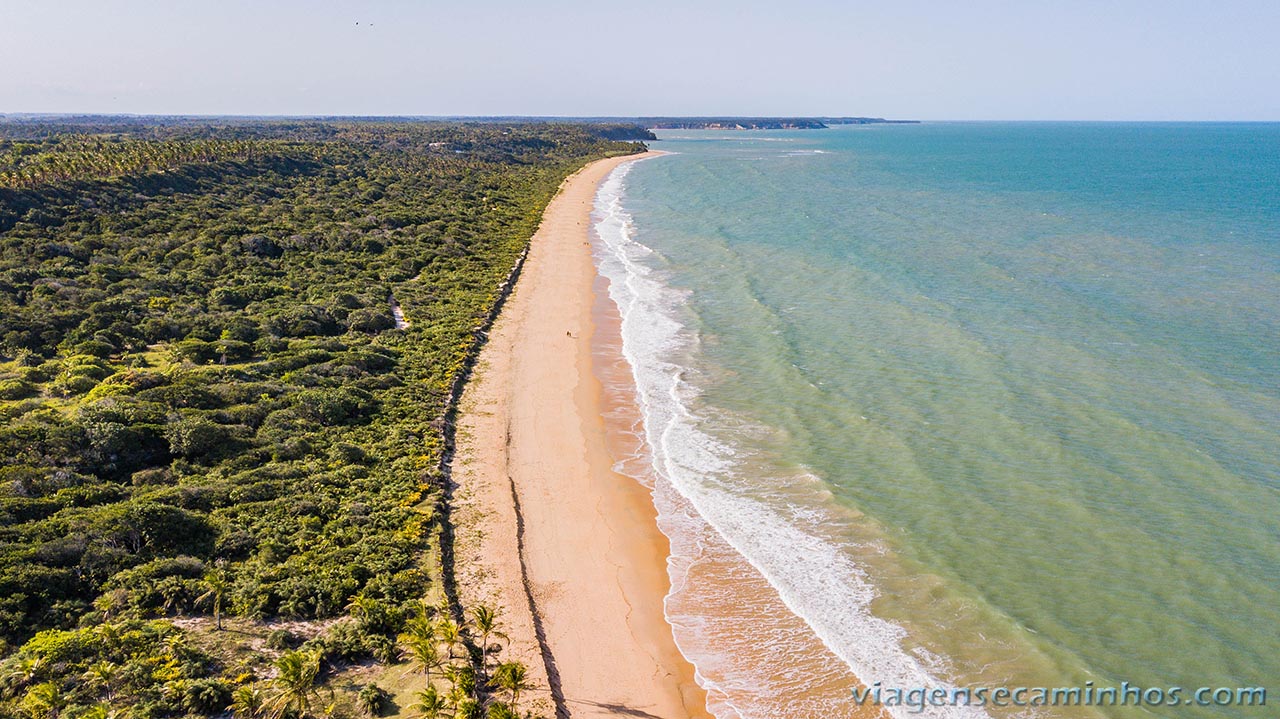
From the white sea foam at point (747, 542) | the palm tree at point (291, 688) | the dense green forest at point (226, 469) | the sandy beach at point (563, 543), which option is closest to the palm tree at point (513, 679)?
the dense green forest at point (226, 469)

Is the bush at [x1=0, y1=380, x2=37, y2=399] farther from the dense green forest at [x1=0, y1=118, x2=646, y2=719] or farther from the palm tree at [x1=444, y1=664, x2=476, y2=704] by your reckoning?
the palm tree at [x1=444, y1=664, x2=476, y2=704]

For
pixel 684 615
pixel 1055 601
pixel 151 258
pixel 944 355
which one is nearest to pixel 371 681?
pixel 684 615

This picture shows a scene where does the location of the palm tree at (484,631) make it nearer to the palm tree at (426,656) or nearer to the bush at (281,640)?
the palm tree at (426,656)

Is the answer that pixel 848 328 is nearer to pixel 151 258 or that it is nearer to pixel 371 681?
pixel 371 681

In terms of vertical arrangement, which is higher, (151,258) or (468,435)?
(151,258)

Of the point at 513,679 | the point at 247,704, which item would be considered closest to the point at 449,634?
the point at 513,679

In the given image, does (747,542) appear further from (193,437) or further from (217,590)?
(193,437)
